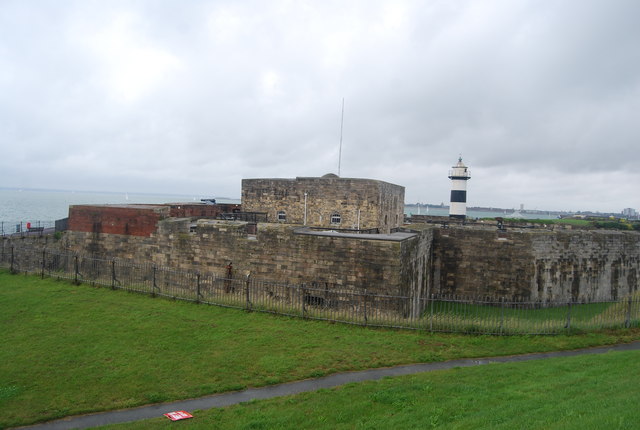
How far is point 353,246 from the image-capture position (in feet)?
49.1

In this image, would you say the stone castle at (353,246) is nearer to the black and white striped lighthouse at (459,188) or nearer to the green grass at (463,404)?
the green grass at (463,404)

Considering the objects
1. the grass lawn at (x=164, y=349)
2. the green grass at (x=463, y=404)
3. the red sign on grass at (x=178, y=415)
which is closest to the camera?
the green grass at (x=463, y=404)

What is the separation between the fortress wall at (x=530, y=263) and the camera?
22.0m

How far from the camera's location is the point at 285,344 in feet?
37.2

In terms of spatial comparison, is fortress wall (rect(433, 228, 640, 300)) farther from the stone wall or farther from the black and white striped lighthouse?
the black and white striped lighthouse

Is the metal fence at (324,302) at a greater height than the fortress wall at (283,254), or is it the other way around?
the fortress wall at (283,254)

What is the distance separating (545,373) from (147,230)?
55.8ft

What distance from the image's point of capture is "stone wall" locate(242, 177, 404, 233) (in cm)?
2289

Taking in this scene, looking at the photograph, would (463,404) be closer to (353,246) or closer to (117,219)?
(353,246)

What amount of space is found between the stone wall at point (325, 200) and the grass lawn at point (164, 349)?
10.6m

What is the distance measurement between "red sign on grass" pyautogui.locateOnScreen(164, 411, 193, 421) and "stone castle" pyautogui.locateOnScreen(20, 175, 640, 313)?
26.9 ft

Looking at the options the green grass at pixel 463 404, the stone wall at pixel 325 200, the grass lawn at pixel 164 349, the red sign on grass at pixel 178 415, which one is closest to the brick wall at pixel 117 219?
the grass lawn at pixel 164 349

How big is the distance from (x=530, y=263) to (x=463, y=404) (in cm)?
1698

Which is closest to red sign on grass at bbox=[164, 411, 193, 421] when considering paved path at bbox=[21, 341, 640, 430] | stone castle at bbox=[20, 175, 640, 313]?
paved path at bbox=[21, 341, 640, 430]
